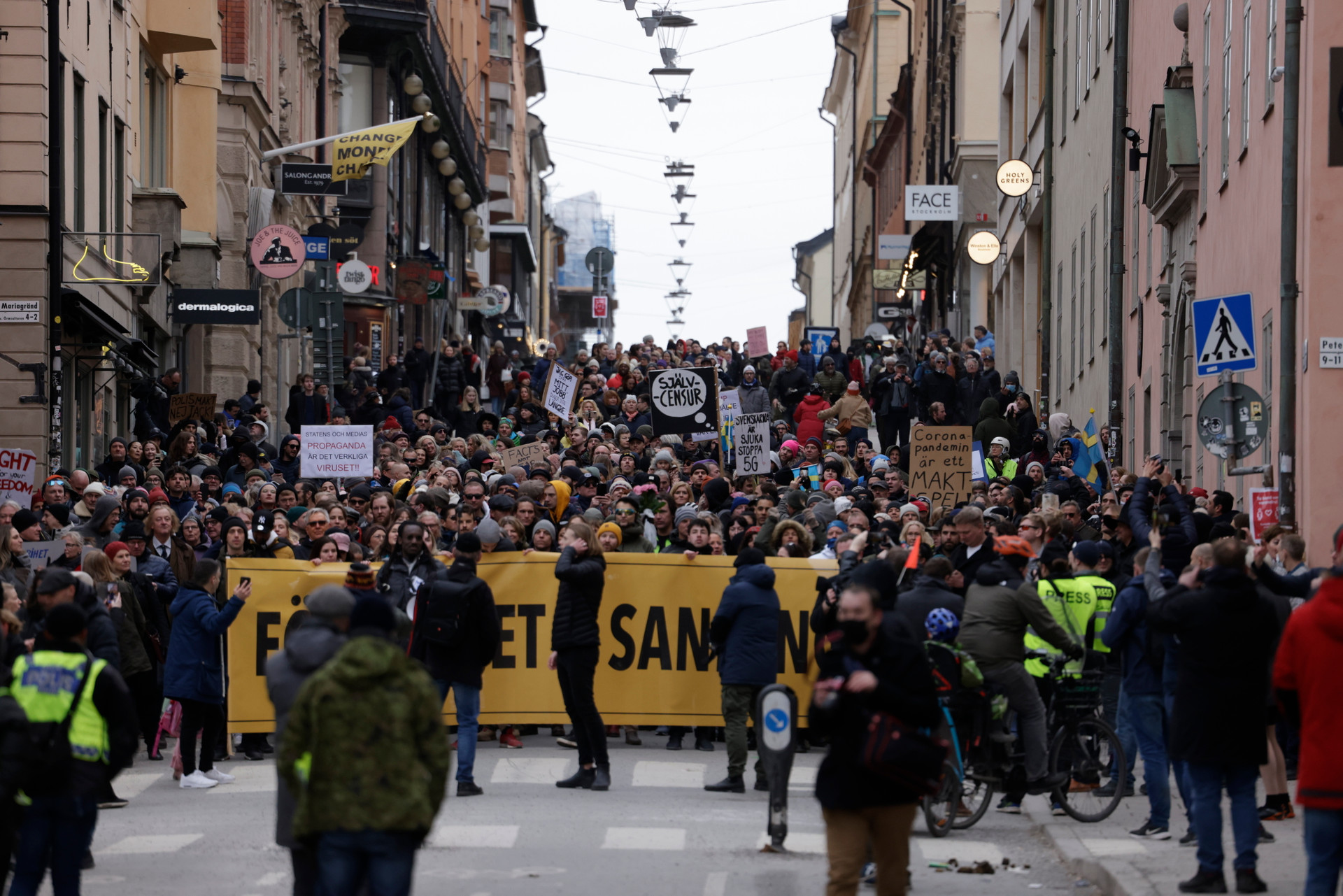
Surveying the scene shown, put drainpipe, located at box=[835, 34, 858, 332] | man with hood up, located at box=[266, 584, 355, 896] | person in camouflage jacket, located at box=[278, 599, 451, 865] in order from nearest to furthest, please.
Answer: person in camouflage jacket, located at box=[278, 599, 451, 865]
man with hood up, located at box=[266, 584, 355, 896]
drainpipe, located at box=[835, 34, 858, 332]

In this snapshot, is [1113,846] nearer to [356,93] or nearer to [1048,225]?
[1048,225]

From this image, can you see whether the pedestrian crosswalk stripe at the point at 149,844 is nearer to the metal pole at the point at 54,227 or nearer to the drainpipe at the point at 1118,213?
the metal pole at the point at 54,227

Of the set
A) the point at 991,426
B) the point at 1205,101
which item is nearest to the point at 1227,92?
the point at 1205,101

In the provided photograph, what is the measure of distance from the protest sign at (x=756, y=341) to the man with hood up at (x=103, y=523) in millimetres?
28849

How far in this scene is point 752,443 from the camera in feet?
82.0

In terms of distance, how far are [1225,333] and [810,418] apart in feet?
52.9

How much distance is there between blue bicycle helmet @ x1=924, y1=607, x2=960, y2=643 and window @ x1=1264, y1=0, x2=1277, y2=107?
28.9 ft

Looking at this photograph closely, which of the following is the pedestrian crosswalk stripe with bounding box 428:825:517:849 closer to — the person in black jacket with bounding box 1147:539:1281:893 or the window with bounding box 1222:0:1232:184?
the person in black jacket with bounding box 1147:539:1281:893

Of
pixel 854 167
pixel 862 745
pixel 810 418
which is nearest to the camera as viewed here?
pixel 862 745

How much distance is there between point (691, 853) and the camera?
39.5ft

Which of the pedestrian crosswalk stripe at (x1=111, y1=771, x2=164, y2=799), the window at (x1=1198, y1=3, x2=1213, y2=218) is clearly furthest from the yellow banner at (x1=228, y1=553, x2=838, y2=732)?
the window at (x1=1198, y1=3, x2=1213, y2=218)

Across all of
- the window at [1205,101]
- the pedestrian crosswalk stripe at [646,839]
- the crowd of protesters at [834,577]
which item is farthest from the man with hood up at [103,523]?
the window at [1205,101]

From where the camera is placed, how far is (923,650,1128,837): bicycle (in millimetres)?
13000

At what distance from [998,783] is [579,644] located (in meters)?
3.01
